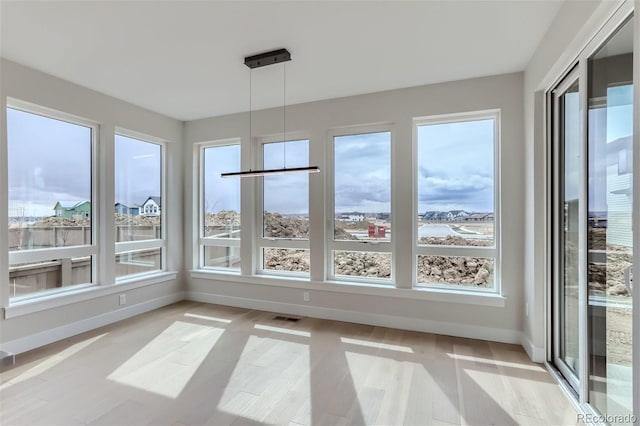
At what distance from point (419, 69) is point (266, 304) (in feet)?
12.4

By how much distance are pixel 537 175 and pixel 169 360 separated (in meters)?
4.11

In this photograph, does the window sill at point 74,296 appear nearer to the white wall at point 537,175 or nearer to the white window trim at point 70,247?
the white window trim at point 70,247

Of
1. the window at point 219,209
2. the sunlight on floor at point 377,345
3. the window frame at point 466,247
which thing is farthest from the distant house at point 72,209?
the window frame at point 466,247

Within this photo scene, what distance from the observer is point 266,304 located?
4734mm

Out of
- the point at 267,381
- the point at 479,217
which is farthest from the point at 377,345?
the point at 479,217

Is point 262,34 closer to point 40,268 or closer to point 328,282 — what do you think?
point 328,282

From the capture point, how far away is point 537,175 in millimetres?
3074

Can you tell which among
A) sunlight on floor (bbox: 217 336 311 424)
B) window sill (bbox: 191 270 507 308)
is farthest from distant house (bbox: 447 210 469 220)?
sunlight on floor (bbox: 217 336 311 424)

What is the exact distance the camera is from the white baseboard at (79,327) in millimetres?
3271

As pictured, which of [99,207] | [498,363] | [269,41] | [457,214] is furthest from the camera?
[99,207]

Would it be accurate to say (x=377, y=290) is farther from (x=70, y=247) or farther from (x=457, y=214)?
(x=70, y=247)

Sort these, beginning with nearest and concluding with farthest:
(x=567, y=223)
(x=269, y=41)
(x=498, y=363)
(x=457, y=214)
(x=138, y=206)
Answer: (x=567, y=223), (x=269, y=41), (x=498, y=363), (x=457, y=214), (x=138, y=206)

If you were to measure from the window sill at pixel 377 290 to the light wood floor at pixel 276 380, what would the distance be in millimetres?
452

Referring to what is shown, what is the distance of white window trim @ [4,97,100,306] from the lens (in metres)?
3.35
